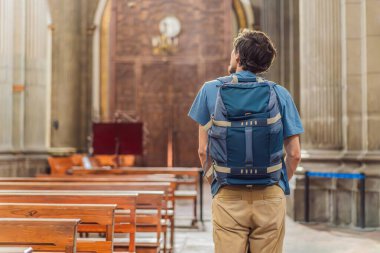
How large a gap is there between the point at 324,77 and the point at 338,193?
1852mm

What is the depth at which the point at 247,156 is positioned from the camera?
2.72 m

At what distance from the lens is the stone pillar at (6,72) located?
1069cm

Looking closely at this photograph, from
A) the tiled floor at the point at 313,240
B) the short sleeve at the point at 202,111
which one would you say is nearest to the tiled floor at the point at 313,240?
the tiled floor at the point at 313,240

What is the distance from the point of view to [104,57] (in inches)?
815

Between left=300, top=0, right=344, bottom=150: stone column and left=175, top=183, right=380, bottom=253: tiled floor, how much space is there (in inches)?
56.4

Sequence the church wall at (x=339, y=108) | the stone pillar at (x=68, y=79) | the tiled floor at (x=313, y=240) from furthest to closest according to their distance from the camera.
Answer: the stone pillar at (x=68, y=79) < the church wall at (x=339, y=108) < the tiled floor at (x=313, y=240)

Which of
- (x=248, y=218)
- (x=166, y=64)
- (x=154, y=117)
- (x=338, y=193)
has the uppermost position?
(x=166, y=64)

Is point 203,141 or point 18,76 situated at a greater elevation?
point 18,76

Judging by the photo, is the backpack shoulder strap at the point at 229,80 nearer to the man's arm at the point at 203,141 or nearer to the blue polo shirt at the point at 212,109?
the blue polo shirt at the point at 212,109

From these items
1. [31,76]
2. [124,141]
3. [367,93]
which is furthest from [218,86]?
[31,76]

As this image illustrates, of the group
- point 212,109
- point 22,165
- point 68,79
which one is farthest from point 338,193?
point 68,79

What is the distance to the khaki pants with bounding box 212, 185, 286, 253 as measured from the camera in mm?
2785

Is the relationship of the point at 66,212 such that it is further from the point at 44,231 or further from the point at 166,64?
the point at 166,64

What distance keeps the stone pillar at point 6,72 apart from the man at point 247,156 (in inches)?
334
